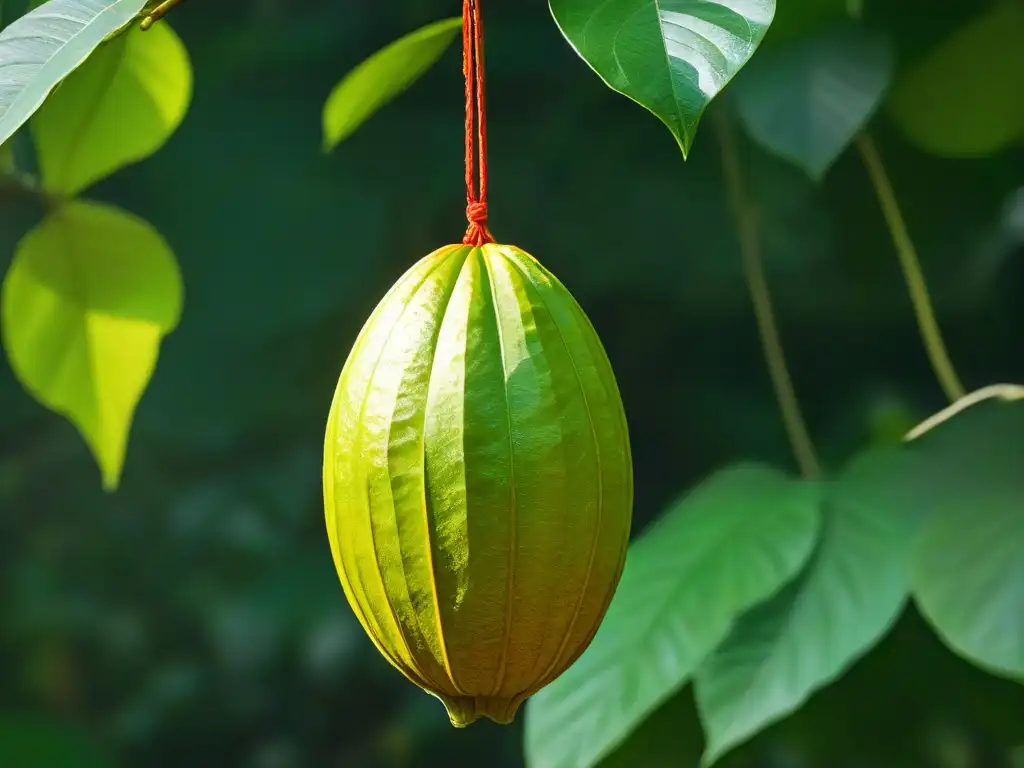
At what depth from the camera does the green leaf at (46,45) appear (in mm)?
309

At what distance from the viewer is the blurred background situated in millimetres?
1014

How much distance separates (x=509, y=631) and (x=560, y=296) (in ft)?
0.30

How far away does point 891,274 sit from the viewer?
0.96 meters

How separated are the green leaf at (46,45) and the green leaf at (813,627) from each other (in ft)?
1.37

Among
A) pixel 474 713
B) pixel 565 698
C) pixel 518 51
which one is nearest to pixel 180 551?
pixel 518 51

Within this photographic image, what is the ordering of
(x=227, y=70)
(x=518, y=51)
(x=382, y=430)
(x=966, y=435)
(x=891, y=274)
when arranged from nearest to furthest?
(x=382, y=430)
(x=966, y=435)
(x=891, y=274)
(x=518, y=51)
(x=227, y=70)

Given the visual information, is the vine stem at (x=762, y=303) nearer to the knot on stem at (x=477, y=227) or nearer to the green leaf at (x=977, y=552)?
the green leaf at (x=977, y=552)

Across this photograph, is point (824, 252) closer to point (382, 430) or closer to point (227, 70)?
point (227, 70)

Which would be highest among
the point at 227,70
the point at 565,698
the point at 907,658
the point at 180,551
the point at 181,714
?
the point at 227,70

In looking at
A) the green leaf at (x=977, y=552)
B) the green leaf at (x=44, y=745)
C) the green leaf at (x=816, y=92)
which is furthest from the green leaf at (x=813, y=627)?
the green leaf at (x=44, y=745)

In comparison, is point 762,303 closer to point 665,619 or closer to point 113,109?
point 665,619

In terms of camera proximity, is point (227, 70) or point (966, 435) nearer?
point (966, 435)

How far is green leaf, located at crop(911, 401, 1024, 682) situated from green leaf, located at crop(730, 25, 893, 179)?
0.20 meters

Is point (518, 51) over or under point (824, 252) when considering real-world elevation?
over
